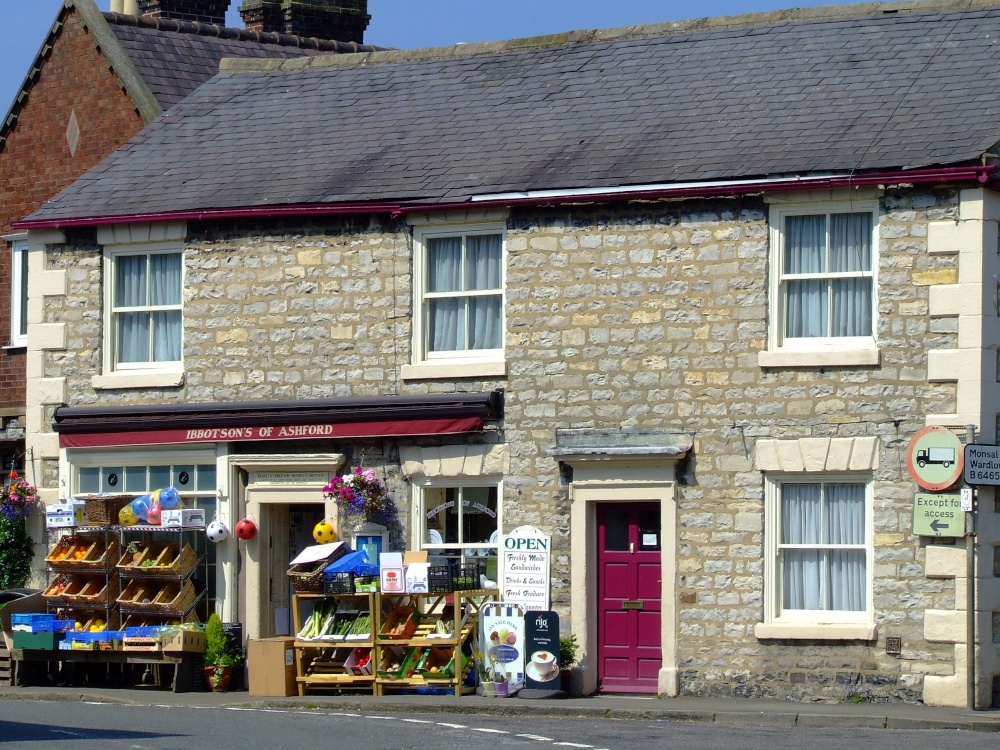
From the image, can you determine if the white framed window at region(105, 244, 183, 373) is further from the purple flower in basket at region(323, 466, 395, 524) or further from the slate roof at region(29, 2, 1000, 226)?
the purple flower in basket at region(323, 466, 395, 524)

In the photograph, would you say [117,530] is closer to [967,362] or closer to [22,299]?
[22,299]

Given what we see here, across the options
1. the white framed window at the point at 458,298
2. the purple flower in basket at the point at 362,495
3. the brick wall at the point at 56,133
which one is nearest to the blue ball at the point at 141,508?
the purple flower in basket at the point at 362,495

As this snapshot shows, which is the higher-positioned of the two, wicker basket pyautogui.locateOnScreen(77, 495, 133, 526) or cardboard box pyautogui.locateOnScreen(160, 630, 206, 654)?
wicker basket pyautogui.locateOnScreen(77, 495, 133, 526)

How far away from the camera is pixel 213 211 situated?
2150cm

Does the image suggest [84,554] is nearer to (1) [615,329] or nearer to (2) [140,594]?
(2) [140,594]

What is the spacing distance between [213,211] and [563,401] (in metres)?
4.71

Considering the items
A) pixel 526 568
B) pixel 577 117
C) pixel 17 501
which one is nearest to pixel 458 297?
pixel 577 117

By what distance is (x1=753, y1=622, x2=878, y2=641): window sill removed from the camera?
1841 cm

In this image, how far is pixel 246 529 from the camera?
21328 millimetres

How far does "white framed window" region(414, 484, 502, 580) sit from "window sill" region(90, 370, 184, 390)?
3.29 metres

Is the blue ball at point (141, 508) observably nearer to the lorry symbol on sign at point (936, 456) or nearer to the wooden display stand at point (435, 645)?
the wooden display stand at point (435, 645)

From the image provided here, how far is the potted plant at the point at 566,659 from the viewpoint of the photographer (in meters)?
19.5

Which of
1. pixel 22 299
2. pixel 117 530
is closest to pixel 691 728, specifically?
pixel 117 530

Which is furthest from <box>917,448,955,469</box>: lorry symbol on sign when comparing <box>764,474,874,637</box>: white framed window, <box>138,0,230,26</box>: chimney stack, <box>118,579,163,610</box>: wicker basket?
<box>138,0,230,26</box>: chimney stack
